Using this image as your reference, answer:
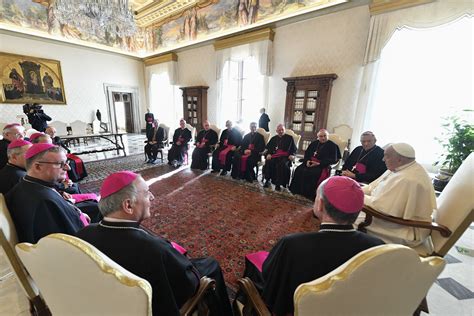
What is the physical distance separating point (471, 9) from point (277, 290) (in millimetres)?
6037

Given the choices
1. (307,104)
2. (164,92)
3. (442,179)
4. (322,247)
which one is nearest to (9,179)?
(322,247)

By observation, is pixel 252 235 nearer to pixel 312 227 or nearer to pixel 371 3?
pixel 312 227

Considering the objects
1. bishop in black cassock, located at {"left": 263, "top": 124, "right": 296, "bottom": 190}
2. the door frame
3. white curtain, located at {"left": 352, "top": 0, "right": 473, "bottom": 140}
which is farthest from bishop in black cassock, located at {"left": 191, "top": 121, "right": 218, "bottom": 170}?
the door frame

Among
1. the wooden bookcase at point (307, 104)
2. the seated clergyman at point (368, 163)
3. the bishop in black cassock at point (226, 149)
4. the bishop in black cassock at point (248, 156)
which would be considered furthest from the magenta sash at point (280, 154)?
the wooden bookcase at point (307, 104)

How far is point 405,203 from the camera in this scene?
1.81 meters

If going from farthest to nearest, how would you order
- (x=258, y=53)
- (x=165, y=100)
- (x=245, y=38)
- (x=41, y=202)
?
1. (x=165, y=100)
2. (x=245, y=38)
3. (x=258, y=53)
4. (x=41, y=202)

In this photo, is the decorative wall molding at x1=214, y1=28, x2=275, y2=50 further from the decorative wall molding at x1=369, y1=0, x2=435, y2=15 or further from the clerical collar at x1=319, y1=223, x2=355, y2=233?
the clerical collar at x1=319, y1=223, x2=355, y2=233

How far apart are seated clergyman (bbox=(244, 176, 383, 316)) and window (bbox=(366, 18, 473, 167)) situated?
4.58 meters

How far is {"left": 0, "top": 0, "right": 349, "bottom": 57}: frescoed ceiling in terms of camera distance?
6.35m

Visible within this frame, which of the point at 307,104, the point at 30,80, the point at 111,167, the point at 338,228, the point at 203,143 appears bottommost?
the point at 111,167

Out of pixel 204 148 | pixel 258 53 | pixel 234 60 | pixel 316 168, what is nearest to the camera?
pixel 316 168

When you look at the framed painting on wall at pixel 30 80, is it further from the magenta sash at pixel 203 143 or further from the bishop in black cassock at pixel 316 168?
the bishop in black cassock at pixel 316 168

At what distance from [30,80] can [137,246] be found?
10.7 metres

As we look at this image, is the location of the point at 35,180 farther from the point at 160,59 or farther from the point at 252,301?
the point at 160,59
